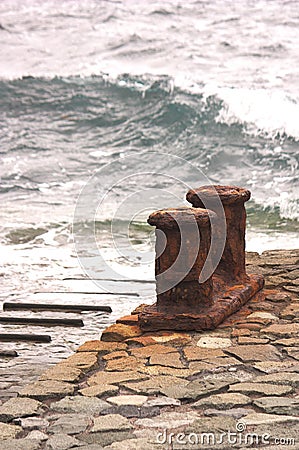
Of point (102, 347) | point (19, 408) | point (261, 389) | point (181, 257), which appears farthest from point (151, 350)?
point (19, 408)

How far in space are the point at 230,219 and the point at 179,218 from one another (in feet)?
2.71

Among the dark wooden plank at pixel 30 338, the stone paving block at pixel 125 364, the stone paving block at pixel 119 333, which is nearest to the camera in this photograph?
the stone paving block at pixel 125 364

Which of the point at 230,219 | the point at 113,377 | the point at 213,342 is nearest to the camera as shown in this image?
the point at 113,377

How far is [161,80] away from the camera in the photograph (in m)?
19.8

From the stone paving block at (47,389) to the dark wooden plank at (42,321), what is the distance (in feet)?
5.72

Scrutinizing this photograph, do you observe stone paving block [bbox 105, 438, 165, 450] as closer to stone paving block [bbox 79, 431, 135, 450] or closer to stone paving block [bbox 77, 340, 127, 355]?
stone paving block [bbox 79, 431, 135, 450]

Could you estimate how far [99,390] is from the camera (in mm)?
3646

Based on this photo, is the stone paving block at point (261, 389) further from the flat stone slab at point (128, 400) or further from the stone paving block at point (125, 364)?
the stone paving block at point (125, 364)

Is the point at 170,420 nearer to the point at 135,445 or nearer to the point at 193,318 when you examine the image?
the point at 135,445

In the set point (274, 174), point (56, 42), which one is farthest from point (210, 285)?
point (56, 42)

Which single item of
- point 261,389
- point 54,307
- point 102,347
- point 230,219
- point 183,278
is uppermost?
point 230,219

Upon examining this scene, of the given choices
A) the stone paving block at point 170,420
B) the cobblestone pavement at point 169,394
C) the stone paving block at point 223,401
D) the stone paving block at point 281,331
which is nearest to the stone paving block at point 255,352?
the cobblestone pavement at point 169,394

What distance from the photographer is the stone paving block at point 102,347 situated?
437 cm

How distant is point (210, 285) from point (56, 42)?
1759 cm
